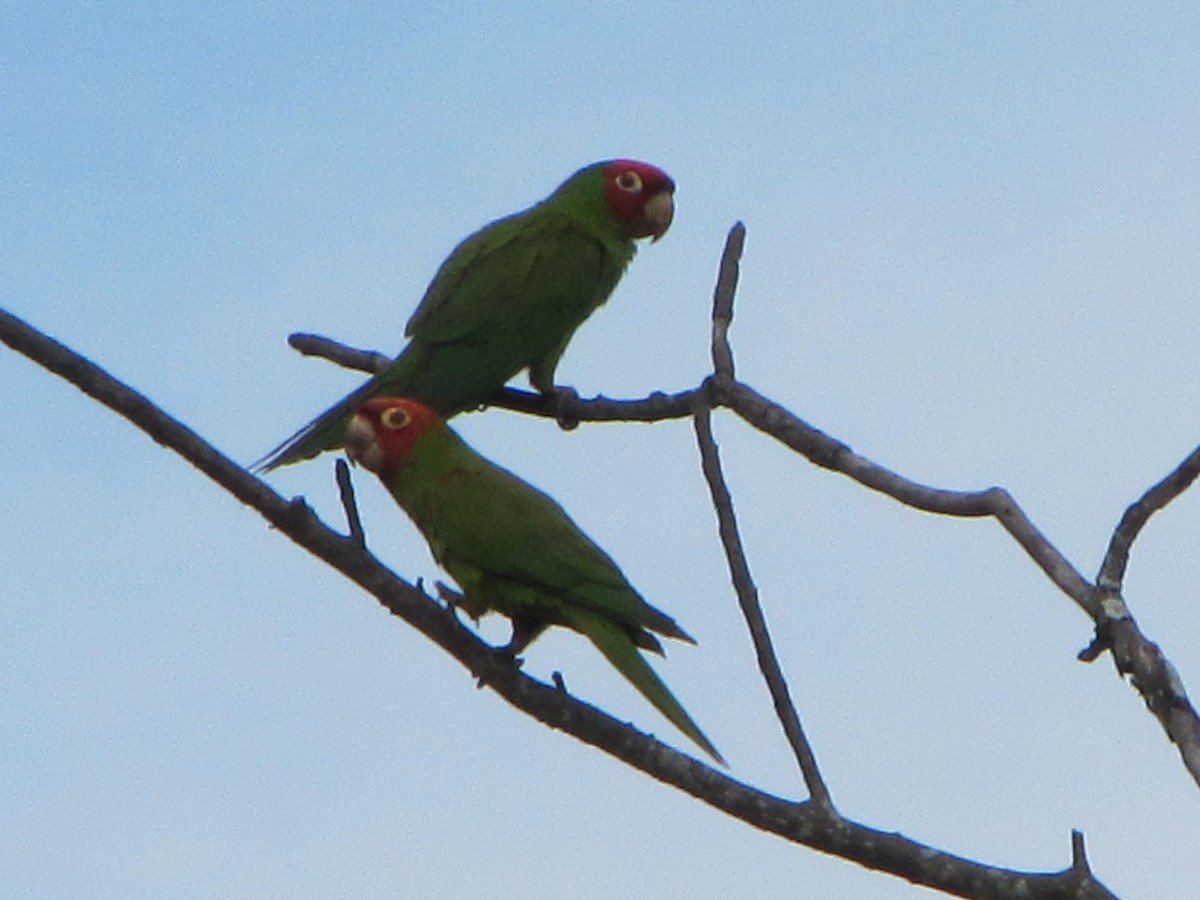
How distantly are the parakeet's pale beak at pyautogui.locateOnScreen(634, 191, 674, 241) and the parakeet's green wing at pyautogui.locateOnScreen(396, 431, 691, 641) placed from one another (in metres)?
2.82

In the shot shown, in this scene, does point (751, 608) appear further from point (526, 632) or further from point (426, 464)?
point (426, 464)

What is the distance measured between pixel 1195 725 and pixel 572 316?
5216mm

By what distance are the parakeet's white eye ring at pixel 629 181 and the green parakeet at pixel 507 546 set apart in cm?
283

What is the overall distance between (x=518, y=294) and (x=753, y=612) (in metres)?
4.36

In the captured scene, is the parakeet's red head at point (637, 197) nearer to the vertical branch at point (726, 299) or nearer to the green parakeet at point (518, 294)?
the green parakeet at point (518, 294)

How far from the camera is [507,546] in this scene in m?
5.05

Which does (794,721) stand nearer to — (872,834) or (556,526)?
(872,834)

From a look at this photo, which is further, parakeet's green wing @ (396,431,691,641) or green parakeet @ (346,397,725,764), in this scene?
parakeet's green wing @ (396,431,691,641)

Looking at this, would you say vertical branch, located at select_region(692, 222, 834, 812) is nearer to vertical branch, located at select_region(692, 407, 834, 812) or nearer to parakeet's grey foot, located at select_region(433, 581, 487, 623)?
vertical branch, located at select_region(692, 407, 834, 812)

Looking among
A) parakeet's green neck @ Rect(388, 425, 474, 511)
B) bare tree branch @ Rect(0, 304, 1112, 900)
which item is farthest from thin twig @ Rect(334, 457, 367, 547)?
parakeet's green neck @ Rect(388, 425, 474, 511)

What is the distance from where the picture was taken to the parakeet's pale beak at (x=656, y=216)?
824 cm

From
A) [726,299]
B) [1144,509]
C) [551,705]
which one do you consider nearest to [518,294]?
[726,299]

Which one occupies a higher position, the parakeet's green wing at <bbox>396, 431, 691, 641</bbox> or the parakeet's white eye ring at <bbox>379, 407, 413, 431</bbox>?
the parakeet's white eye ring at <bbox>379, 407, 413, 431</bbox>

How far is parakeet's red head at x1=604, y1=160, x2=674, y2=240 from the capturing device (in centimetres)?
Result: 820
